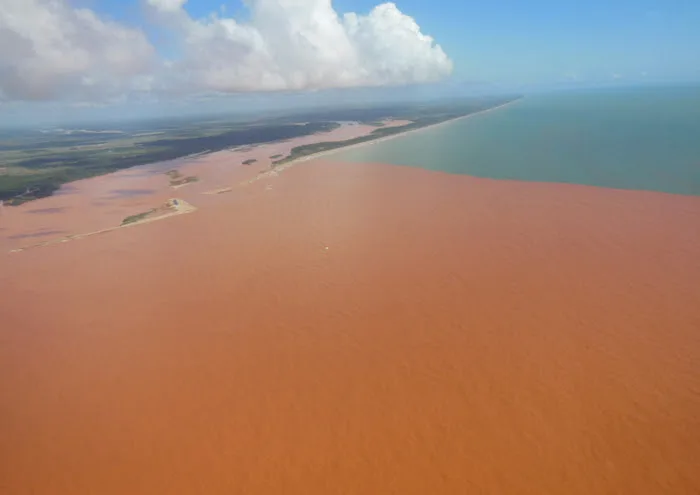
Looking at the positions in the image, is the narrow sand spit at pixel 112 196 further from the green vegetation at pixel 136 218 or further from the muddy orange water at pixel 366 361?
the muddy orange water at pixel 366 361

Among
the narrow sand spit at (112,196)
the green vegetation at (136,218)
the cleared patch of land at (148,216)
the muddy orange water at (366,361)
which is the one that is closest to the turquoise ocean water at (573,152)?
the muddy orange water at (366,361)

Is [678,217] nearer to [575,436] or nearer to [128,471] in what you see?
[575,436]

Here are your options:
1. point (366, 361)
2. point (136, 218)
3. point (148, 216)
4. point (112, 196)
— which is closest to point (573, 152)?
point (366, 361)

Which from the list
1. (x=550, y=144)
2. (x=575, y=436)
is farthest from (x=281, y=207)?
(x=550, y=144)

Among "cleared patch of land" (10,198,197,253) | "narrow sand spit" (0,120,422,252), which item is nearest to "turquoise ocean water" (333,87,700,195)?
"narrow sand spit" (0,120,422,252)

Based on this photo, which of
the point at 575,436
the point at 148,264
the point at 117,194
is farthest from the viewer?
the point at 117,194

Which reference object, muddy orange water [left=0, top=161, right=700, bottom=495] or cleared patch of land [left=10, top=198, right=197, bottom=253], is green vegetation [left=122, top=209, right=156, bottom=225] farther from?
muddy orange water [left=0, top=161, right=700, bottom=495]
